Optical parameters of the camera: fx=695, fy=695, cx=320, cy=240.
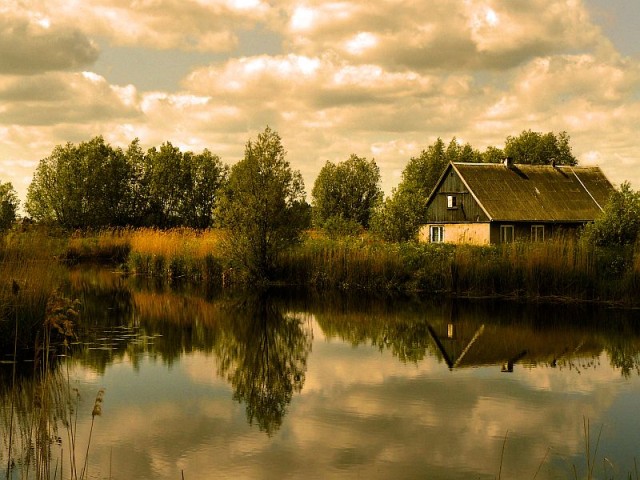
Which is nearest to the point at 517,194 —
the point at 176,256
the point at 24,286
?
the point at 176,256

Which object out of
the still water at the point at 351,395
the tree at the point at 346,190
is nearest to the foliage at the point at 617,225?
the still water at the point at 351,395

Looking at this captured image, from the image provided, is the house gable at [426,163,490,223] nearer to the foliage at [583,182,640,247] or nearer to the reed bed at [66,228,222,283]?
the foliage at [583,182,640,247]

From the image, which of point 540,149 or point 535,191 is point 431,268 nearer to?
point 535,191

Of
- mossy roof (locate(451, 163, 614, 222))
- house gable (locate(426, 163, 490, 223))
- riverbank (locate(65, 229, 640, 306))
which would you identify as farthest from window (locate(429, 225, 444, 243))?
riverbank (locate(65, 229, 640, 306))

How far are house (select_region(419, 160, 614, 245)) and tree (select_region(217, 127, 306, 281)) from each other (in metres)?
15.5

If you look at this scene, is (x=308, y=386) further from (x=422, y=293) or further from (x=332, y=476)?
(x=422, y=293)

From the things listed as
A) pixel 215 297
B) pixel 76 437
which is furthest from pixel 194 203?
pixel 76 437

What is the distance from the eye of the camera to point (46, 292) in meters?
10.8

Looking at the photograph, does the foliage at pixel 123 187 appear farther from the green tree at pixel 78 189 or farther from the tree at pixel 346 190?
the tree at pixel 346 190

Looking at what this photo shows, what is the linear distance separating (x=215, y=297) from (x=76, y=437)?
522 inches

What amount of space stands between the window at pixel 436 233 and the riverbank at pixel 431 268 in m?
17.1

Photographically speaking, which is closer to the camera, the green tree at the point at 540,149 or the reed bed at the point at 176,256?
the reed bed at the point at 176,256

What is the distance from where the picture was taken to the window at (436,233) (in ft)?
137

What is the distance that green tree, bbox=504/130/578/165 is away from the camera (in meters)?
69.8
